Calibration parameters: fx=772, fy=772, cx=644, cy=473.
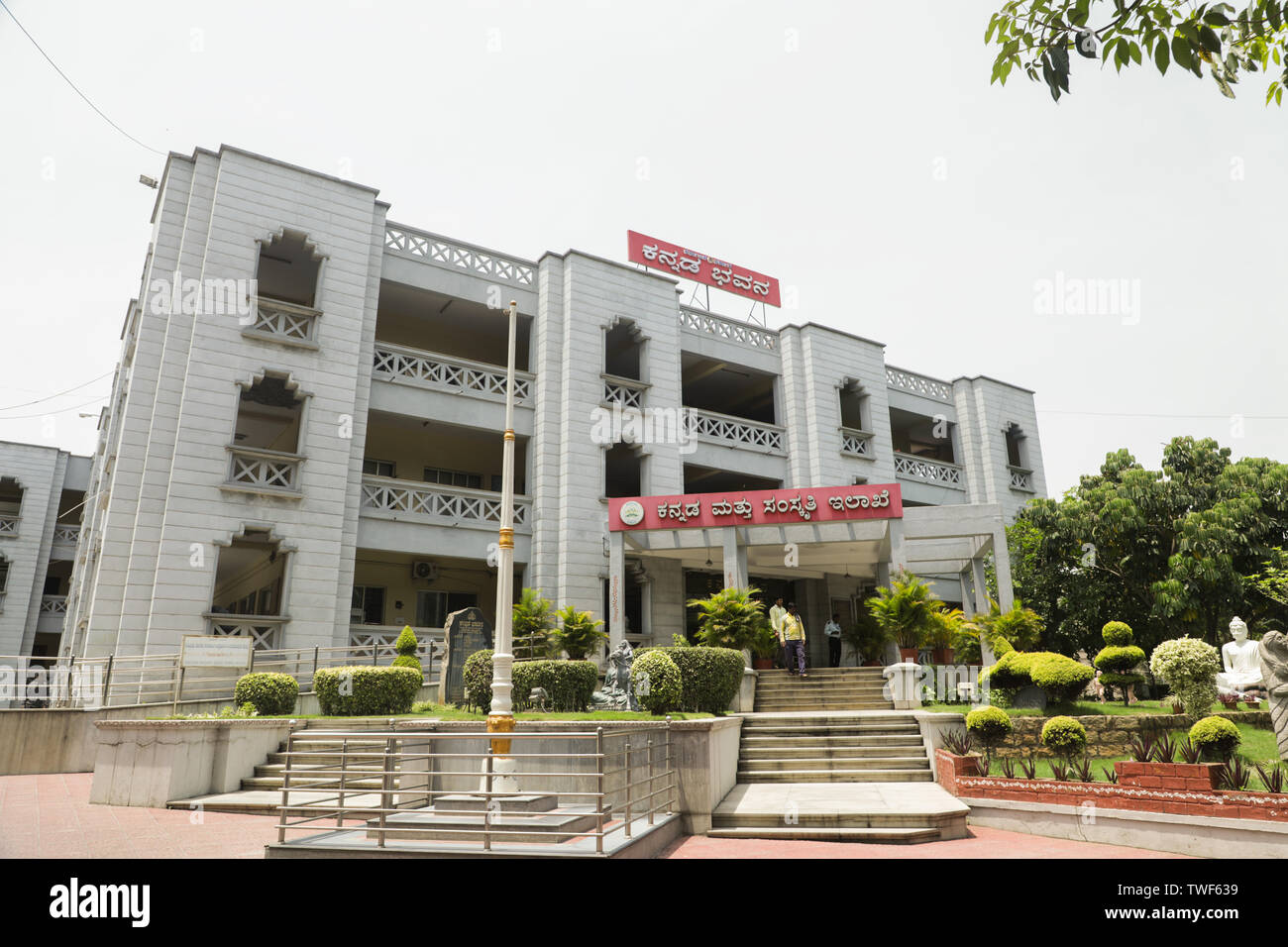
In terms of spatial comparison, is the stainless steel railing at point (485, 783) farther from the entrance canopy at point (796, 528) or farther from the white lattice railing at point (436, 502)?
the entrance canopy at point (796, 528)

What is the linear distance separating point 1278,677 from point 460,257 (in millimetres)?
20269

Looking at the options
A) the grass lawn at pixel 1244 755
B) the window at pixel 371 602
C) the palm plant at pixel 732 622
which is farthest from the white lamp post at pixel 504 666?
the window at pixel 371 602

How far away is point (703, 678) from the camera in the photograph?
42.4 ft

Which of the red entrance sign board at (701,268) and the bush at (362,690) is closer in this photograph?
the bush at (362,690)

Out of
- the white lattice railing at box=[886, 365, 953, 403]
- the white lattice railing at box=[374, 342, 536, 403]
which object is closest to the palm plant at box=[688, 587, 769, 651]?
the white lattice railing at box=[374, 342, 536, 403]

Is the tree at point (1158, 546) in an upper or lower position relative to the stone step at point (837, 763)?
upper

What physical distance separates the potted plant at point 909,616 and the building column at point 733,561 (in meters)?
3.41

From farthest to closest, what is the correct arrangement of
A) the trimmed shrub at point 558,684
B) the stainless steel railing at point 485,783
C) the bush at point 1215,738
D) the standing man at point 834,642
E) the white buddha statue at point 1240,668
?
the standing man at point 834,642, the trimmed shrub at point 558,684, the white buddha statue at point 1240,668, the bush at point 1215,738, the stainless steel railing at point 485,783

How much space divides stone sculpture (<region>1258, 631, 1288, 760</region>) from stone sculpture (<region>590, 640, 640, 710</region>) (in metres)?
8.90

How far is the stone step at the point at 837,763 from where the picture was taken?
11.8 m

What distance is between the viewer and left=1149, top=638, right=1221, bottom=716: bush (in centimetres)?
1150

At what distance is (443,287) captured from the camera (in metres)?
21.7

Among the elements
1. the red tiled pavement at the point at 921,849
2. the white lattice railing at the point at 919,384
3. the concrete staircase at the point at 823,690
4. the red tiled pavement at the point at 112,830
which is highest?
the white lattice railing at the point at 919,384
